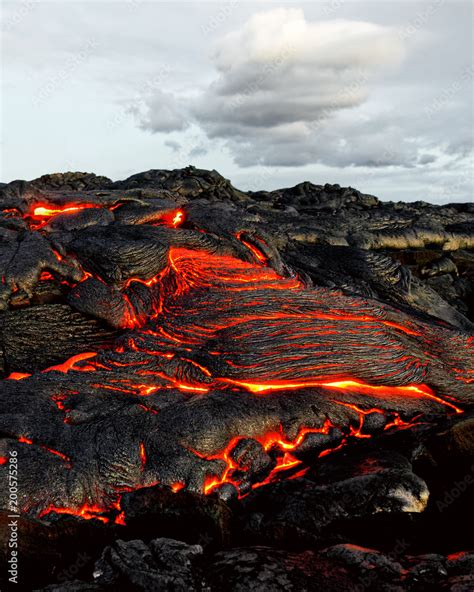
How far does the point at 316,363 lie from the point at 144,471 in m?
4.45

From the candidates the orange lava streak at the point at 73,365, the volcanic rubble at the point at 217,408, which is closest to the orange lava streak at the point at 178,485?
the volcanic rubble at the point at 217,408

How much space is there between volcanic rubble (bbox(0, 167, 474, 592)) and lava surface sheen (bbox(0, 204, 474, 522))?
0.04 m

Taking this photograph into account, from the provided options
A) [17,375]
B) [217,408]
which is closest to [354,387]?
[217,408]

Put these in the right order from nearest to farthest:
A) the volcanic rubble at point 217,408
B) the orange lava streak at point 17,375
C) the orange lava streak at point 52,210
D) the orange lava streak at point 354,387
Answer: the volcanic rubble at point 217,408, the orange lava streak at point 354,387, the orange lava streak at point 17,375, the orange lava streak at point 52,210

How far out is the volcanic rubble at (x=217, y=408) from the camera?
23.1 ft

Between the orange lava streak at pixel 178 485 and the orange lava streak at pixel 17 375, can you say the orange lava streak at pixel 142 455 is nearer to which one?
the orange lava streak at pixel 178 485

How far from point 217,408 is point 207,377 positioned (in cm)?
123

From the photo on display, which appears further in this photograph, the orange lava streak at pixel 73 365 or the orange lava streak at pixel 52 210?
the orange lava streak at pixel 52 210

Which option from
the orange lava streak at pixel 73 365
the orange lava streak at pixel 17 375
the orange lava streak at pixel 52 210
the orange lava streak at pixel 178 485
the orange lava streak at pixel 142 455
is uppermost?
the orange lava streak at pixel 52 210

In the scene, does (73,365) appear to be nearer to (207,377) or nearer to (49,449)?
(49,449)

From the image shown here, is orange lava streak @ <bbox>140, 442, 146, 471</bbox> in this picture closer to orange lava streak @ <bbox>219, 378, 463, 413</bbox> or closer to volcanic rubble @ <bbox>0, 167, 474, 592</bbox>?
volcanic rubble @ <bbox>0, 167, 474, 592</bbox>

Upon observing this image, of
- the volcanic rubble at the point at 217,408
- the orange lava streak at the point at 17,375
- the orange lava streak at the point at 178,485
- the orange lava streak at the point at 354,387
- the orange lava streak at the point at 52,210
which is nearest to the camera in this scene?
the volcanic rubble at the point at 217,408

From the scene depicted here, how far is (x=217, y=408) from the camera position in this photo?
10484 millimetres

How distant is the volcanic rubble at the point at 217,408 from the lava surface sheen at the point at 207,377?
39 millimetres
